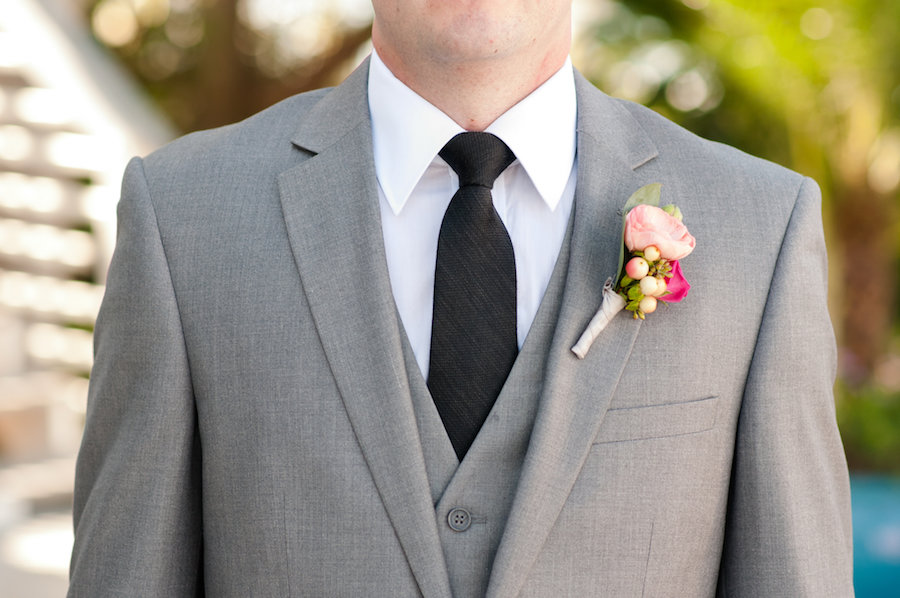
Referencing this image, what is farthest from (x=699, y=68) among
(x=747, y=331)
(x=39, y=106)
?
(x=747, y=331)

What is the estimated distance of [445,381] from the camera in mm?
1455

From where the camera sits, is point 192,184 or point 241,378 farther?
point 192,184

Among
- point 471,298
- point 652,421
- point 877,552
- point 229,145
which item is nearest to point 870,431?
point 877,552

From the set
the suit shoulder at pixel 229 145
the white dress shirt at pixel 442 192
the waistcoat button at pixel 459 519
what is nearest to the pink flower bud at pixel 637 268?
the white dress shirt at pixel 442 192

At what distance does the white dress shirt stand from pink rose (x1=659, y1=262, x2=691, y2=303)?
187 mm

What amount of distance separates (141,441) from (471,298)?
54cm

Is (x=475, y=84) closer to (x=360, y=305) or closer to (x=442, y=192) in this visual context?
(x=442, y=192)

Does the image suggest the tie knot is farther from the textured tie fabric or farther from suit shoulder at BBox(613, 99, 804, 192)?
suit shoulder at BBox(613, 99, 804, 192)

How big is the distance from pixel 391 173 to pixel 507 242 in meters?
0.22

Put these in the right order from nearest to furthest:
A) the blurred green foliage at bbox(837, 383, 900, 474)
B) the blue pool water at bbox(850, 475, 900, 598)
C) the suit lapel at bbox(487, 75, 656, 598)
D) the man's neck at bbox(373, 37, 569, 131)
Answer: the suit lapel at bbox(487, 75, 656, 598) → the man's neck at bbox(373, 37, 569, 131) → the blue pool water at bbox(850, 475, 900, 598) → the blurred green foliage at bbox(837, 383, 900, 474)

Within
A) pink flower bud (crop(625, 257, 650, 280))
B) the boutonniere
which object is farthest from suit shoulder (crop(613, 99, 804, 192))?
pink flower bud (crop(625, 257, 650, 280))

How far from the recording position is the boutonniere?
1.41 m

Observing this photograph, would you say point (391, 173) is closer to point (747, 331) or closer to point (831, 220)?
point (747, 331)

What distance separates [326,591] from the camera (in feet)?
4.63
